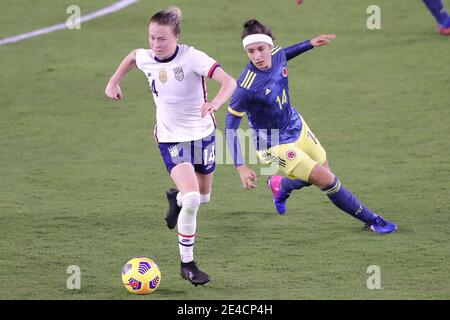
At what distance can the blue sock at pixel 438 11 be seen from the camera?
61.0ft

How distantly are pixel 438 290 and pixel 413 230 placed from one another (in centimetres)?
198

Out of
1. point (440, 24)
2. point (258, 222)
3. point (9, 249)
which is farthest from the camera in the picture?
point (440, 24)

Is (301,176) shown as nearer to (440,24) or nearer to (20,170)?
(20,170)

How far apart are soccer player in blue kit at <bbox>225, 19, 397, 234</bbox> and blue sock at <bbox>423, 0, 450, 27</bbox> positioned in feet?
25.9

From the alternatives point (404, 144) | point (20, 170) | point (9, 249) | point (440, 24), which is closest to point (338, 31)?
point (440, 24)

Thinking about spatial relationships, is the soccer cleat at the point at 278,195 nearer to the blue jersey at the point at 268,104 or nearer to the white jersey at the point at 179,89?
the blue jersey at the point at 268,104

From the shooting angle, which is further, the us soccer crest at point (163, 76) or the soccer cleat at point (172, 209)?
the soccer cleat at point (172, 209)

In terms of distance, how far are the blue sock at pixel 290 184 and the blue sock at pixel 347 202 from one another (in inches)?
23.8

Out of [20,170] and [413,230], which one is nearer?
[413,230]

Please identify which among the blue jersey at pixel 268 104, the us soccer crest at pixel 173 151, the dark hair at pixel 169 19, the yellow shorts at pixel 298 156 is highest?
the dark hair at pixel 169 19

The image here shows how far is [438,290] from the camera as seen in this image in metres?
9.47

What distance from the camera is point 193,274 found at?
9758mm

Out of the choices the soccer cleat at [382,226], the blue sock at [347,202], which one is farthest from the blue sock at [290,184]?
the soccer cleat at [382,226]

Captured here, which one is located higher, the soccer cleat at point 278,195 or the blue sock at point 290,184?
the blue sock at point 290,184
